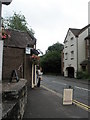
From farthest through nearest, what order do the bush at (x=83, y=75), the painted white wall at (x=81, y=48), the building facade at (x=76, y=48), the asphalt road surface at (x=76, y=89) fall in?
the painted white wall at (x=81, y=48), the building facade at (x=76, y=48), the bush at (x=83, y=75), the asphalt road surface at (x=76, y=89)

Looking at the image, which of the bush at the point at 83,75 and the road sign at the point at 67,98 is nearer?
the road sign at the point at 67,98

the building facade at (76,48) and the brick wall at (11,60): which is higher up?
the building facade at (76,48)

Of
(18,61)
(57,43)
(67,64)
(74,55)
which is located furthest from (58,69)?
(18,61)

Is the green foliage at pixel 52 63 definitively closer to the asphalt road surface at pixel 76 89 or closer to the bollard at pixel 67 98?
the asphalt road surface at pixel 76 89

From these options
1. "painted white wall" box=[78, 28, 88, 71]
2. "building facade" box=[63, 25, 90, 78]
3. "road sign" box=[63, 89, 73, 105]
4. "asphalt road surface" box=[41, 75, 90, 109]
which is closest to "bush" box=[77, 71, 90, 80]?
"building facade" box=[63, 25, 90, 78]

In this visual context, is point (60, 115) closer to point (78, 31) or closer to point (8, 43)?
point (8, 43)

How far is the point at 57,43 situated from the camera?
8694 cm

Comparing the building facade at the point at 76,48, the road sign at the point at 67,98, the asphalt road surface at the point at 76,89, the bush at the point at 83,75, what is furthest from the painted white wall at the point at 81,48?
the road sign at the point at 67,98

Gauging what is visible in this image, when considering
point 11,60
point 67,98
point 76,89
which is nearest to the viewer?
point 67,98

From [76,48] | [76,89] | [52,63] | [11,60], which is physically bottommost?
[76,89]

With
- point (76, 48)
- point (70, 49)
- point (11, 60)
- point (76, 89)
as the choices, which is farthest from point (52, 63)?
point (11, 60)

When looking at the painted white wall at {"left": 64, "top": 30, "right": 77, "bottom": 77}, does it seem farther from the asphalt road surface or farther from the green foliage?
the asphalt road surface

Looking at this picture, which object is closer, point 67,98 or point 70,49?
point 67,98

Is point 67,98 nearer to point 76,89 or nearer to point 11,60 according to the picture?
point 11,60
